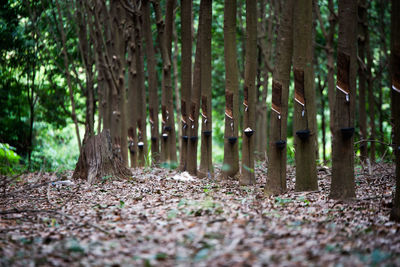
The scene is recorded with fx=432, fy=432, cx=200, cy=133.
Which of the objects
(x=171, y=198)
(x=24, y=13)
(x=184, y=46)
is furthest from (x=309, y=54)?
(x=24, y=13)

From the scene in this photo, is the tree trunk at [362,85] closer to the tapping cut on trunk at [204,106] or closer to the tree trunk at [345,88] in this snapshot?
the tapping cut on trunk at [204,106]

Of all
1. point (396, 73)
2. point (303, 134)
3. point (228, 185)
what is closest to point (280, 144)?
point (303, 134)

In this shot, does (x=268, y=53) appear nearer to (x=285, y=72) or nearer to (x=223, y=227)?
(x=285, y=72)

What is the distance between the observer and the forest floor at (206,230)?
14.3 feet

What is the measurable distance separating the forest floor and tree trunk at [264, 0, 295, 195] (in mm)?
332

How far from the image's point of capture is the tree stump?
10.3 m

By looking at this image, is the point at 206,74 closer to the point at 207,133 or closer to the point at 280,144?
the point at 207,133

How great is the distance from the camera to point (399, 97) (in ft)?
17.0

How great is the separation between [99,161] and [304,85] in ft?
17.7

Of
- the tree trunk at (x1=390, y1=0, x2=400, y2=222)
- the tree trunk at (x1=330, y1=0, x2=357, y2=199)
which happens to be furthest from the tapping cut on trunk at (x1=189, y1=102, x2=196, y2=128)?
the tree trunk at (x1=390, y1=0, x2=400, y2=222)

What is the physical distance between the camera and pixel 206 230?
16.7 feet

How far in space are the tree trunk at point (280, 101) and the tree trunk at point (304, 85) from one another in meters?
0.31

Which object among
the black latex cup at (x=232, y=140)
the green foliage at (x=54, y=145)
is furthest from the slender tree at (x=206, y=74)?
the green foliage at (x=54, y=145)

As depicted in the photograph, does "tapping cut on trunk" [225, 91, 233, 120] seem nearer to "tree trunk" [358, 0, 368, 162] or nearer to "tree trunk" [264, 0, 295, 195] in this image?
"tree trunk" [264, 0, 295, 195]
